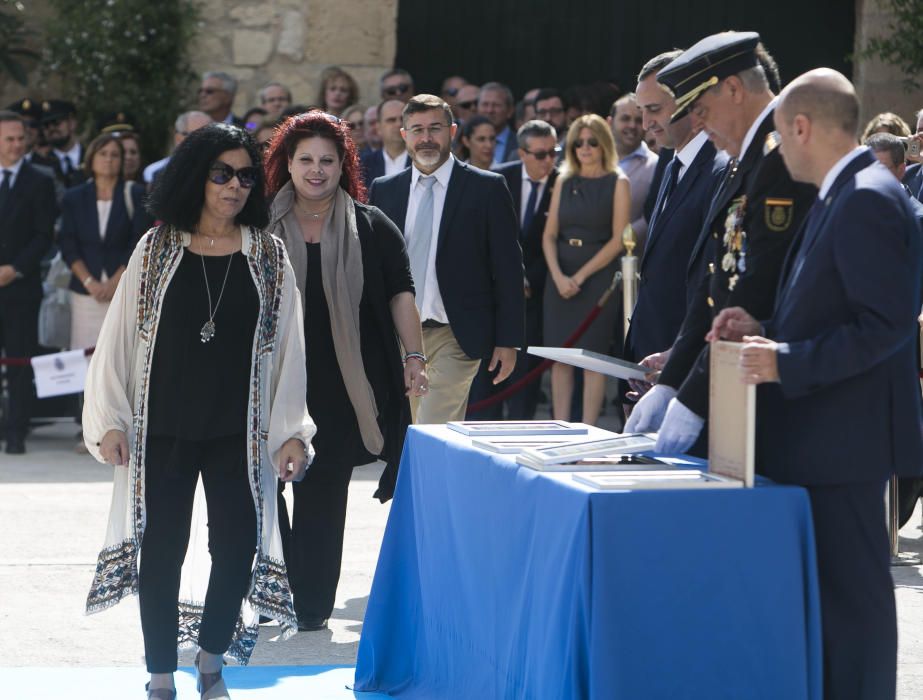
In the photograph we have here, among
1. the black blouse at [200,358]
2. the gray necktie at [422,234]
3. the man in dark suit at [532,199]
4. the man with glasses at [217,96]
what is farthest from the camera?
the man with glasses at [217,96]

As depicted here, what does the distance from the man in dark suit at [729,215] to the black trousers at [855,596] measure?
454 millimetres

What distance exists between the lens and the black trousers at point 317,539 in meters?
5.74

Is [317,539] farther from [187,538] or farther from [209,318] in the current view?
[209,318]

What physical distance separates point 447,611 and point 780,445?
128 cm

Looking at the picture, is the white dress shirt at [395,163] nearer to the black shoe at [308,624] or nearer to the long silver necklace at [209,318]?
the black shoe at [308,624]

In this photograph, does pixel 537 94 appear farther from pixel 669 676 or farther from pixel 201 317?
pixel 669 676

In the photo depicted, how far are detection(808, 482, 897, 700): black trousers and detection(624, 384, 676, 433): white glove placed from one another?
2.27 feet

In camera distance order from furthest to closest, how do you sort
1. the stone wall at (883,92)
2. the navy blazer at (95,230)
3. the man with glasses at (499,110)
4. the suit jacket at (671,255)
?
the stone wall at (883,92) < the man with glasses at (499,110) < the navy blazer at (95,230) < the suit jacket at (671,255)

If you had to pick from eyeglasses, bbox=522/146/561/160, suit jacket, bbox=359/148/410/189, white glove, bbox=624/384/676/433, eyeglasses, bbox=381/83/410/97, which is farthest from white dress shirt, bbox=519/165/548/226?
white glove, bbox=624/384/676/433

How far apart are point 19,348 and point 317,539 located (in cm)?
517

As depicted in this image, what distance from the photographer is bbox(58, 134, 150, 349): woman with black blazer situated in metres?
10.0

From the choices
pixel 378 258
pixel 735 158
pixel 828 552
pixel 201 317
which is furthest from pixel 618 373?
pixel 378 258

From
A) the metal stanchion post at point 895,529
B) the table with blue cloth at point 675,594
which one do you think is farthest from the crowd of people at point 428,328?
the metal stanchion post at point 895,529

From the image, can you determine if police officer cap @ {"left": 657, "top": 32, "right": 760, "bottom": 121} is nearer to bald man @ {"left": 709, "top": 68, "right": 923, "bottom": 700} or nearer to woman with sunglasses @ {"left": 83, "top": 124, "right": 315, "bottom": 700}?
bald man @ {"left": 709, "top": 68, "right": 923, "bottom": 700}
